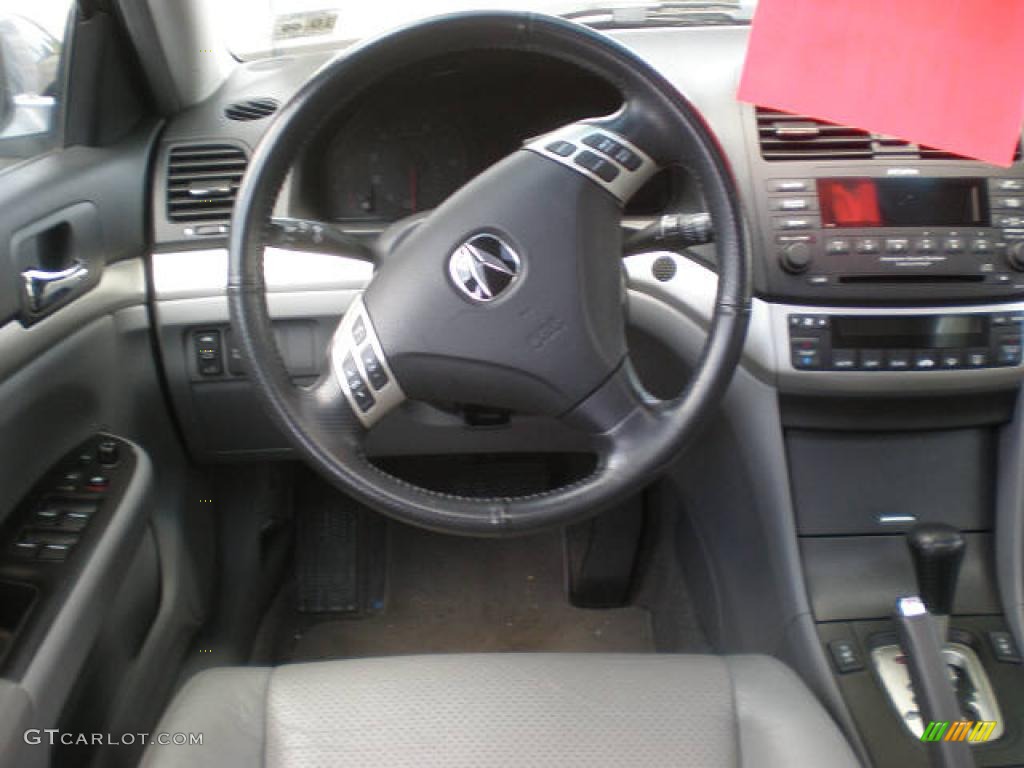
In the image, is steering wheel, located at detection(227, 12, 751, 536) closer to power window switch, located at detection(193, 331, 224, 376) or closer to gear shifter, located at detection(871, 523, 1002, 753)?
gear shifter, located at detection(871, 523, 1002, 753)

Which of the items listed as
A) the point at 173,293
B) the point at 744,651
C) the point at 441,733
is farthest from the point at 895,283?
the point at 173,293

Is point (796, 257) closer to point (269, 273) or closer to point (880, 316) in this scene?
point (880, 316)

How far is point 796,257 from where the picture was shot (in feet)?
4.69

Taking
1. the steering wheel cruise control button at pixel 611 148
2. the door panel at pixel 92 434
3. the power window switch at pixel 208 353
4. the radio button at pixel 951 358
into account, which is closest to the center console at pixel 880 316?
the radio button at pixel 951 358

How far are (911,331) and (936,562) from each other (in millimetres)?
354

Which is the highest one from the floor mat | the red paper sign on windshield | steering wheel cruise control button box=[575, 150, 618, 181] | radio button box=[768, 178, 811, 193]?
the red paper sign on windshield

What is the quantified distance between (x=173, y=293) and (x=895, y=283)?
1.05m

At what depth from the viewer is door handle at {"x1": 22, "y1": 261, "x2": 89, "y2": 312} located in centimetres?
127

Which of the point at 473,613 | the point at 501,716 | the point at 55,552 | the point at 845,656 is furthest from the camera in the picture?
the point at 473,613

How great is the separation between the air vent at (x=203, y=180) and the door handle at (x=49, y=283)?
0.67ft

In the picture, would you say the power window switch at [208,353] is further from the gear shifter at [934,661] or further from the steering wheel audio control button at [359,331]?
the gear shifter at [934,661]

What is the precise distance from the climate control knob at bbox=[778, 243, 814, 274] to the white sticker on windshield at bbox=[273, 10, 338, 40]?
31.9 inches

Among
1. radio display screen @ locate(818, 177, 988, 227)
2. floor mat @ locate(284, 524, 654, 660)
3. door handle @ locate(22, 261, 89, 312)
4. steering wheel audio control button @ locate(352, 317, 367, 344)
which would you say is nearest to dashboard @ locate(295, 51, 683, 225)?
radio display screen @ locate(818, 177, 988, 227)

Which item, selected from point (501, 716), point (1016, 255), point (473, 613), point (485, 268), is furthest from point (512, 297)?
point (473, 613)
